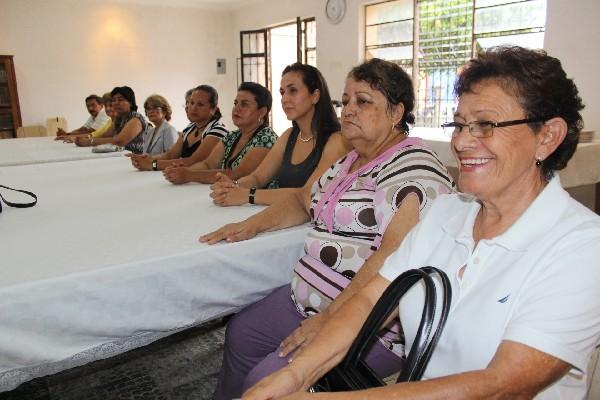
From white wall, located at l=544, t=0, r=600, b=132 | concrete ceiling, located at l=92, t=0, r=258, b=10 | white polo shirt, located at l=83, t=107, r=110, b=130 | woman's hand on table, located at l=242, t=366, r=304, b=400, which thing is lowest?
woman's hand on table, located at l=242, t=366, r=304, b=400

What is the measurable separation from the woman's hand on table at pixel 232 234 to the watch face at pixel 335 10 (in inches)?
253

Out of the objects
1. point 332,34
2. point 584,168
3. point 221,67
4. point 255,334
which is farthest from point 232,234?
point 221,67

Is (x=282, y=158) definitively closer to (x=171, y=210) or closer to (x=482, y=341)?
(x=171, y=210)

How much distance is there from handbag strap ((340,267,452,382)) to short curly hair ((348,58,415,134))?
0.74m

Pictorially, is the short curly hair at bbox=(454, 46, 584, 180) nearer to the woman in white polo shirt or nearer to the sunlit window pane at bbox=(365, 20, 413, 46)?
the woman in white polo shirt

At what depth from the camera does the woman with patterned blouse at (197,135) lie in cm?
275

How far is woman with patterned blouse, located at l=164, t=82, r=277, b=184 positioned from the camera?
2.28 metres

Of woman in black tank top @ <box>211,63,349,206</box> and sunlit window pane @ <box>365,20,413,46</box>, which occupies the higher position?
sunlit window pane @ <box>365,20,413,46</box>

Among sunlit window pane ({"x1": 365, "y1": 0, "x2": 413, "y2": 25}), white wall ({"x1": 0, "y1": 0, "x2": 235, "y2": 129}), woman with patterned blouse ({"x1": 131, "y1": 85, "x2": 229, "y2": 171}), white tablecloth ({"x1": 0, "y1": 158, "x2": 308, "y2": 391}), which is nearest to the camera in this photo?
white tablecloth ({"x1": 0, "y1": 158, "x2": 308, "y2": 391})

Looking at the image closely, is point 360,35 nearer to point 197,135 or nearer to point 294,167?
point 197,135

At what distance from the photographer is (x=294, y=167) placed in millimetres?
2037

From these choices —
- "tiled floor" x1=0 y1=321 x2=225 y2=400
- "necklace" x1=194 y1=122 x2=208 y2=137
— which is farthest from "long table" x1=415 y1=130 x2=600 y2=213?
"tiled floor" x1=0 y1=321 x2=225 y2=400

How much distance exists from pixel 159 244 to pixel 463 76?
88 centimetres

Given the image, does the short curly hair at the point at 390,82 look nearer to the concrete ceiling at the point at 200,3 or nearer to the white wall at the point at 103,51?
the white wall at the point at 103,51
